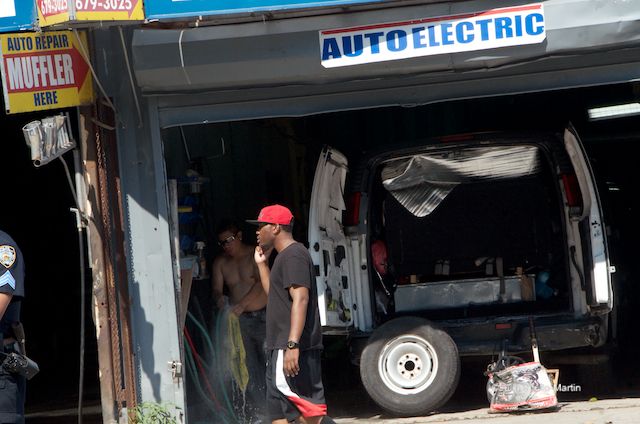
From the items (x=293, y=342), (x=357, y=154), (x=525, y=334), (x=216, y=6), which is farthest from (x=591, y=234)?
(x=357, y=154)

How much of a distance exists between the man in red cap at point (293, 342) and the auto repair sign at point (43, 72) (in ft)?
6.55

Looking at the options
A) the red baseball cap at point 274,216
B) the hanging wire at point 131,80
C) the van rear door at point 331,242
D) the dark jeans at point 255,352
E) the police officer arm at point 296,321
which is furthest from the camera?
the dark jeans at point 255,352

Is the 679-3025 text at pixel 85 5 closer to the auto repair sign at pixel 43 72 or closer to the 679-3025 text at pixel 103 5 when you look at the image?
the 679-3025 text at pixel 103 5

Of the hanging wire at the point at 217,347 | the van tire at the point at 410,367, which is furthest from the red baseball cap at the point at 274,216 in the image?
the hanging wire at the point at 217,347

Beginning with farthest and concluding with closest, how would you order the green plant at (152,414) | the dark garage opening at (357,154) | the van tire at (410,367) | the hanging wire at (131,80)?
the dark garage opening at (357,154), the van tire at (410,367), the green plant at (152,414), the hanging wire at (131,80)

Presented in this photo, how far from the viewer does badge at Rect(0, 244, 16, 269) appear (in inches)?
256

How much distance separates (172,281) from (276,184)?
491cm

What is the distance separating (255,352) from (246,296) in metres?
0.52

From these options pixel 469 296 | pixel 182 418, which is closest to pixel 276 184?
pixel 469 296

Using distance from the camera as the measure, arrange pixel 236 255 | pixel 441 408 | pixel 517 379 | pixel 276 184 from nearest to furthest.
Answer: pixel 517 379 < pixel 441 408 < pixel 236 255 < pixel 276 184

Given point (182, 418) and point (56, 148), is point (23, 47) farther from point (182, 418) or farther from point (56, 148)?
point (182, 418)

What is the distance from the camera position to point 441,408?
32.3 ft

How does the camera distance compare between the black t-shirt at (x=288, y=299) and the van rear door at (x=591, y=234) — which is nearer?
the black t-shirt at (x=288, y=299)

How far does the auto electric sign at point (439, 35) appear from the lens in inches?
327
